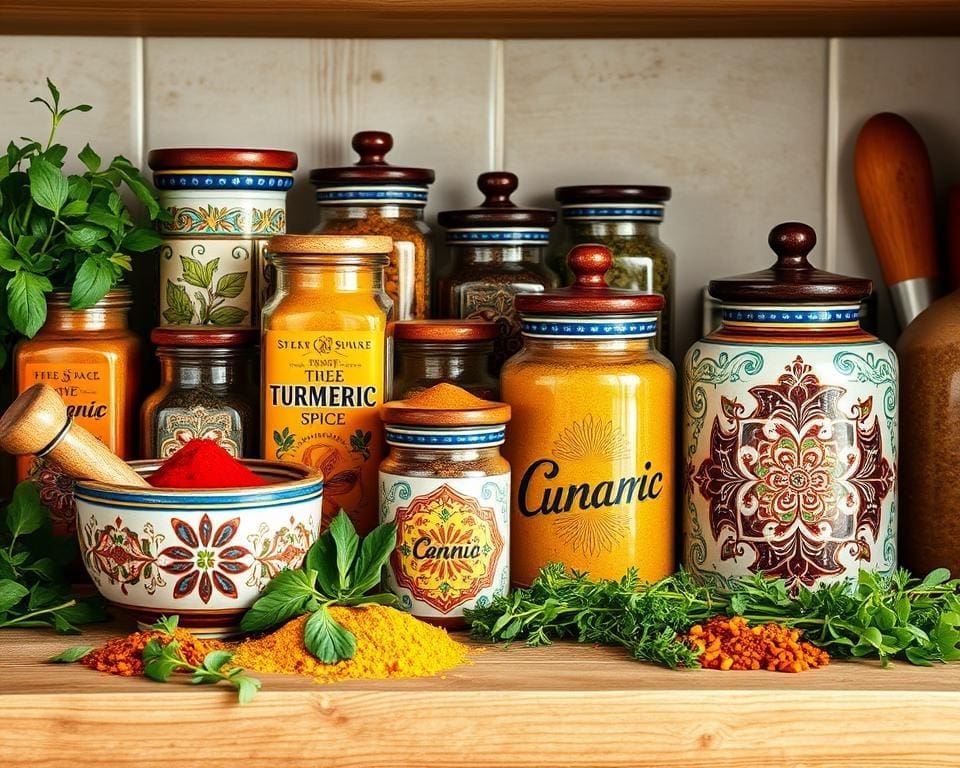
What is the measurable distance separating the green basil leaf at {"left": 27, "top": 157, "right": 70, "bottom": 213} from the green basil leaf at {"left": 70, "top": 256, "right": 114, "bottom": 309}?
0.05 meters

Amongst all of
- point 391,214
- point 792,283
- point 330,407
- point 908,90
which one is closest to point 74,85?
point 391,214

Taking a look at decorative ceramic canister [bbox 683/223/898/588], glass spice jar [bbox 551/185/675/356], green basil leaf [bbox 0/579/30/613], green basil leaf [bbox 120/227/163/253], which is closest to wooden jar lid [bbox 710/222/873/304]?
decorative ceramic canister [bbox 683/223/898/588]

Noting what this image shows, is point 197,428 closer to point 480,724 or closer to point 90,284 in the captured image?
point 90,284

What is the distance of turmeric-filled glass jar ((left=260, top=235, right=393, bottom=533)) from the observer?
3.15 feet

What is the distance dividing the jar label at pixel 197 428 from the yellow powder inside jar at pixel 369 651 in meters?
0.21

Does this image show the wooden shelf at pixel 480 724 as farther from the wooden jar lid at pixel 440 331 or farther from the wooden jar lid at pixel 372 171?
the wooden jar lid at pixel 372 171

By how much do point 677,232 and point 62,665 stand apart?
70 cm

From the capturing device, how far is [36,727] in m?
0.75

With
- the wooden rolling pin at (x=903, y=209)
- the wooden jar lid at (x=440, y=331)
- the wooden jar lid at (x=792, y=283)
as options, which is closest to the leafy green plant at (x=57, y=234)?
the wooden jar lid at (x=440, y=331)

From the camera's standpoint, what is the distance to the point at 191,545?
2.77 feet

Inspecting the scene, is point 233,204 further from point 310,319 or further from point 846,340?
point 846,340

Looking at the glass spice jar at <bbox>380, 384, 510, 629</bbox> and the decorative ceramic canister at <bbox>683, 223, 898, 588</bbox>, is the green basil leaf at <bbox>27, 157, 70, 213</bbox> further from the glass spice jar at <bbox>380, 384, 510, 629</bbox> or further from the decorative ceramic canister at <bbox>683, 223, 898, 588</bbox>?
the decorative ceramic canister at <bbox>683, 223, 898, 588</bbox>

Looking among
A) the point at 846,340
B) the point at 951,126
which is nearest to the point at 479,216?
the point at 846,340

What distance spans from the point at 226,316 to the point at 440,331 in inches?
7.8
